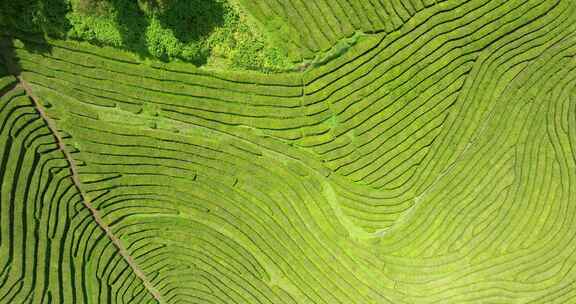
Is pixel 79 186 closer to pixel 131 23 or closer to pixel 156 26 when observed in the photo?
pixel 131 23

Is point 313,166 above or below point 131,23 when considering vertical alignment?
below

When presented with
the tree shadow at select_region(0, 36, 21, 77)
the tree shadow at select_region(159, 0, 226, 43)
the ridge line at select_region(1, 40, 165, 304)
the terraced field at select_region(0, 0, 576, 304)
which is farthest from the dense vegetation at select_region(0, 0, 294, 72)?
the ridge line at select_region(1, 40, 165, 304)

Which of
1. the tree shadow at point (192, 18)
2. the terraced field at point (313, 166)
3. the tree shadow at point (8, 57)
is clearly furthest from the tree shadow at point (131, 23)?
the tree shadow at point (8, 57)

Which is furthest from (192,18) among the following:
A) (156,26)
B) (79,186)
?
(79,186)

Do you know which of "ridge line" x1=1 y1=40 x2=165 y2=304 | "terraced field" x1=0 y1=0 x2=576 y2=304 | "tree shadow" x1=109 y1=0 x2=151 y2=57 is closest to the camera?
"tree shadow" x1=109 y1=0 x2=151 y2=57

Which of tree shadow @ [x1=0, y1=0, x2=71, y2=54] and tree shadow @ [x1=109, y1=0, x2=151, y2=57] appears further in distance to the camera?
tree shadow @ [x1=109, y1=0, x2=151, y2=57]

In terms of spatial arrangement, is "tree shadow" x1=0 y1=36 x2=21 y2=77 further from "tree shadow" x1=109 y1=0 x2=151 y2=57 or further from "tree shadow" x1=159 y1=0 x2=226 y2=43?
"tree shadow" x1=159 y1=0 x2=226 y2=43

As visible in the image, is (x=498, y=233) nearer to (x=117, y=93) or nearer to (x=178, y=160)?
(x=178, y=160)

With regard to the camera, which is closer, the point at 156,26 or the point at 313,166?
the point at 156,26
